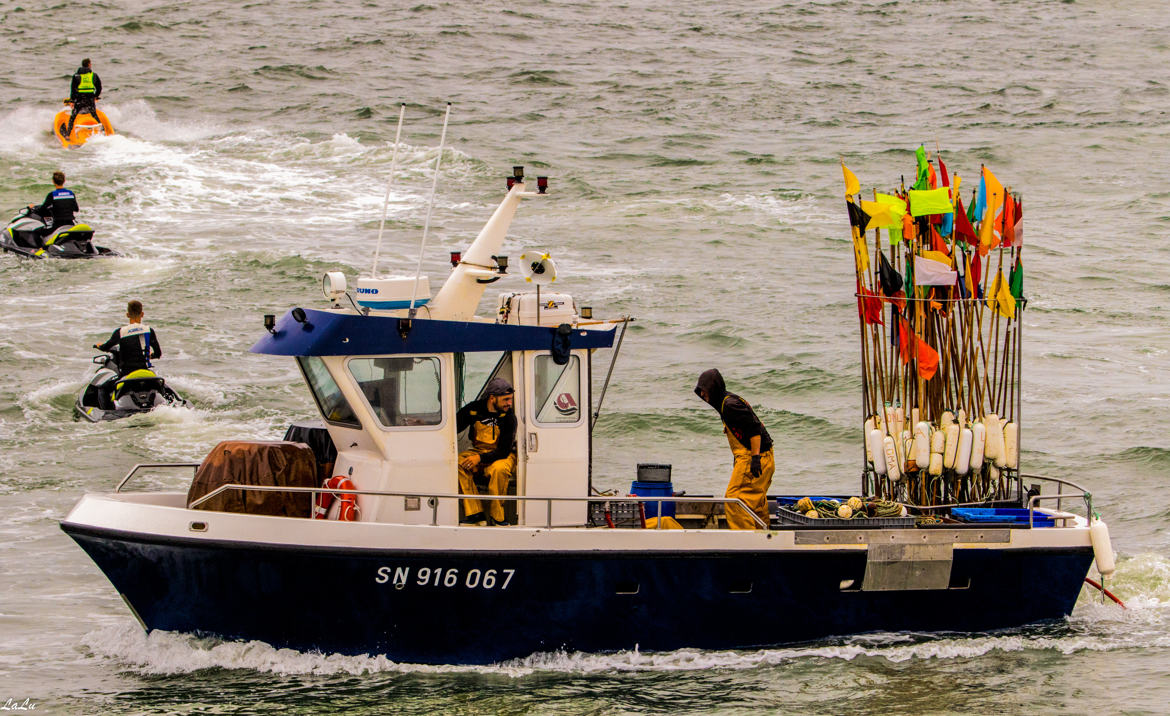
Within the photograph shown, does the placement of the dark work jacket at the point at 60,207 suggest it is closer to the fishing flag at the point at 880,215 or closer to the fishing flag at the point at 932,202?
the fishing flag at the point at 880,215

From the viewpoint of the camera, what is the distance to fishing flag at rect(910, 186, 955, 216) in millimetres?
11195

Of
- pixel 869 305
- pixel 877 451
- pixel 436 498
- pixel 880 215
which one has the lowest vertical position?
pixel 436 498

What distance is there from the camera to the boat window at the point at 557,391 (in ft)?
36.8

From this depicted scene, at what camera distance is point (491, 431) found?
11.1 meters

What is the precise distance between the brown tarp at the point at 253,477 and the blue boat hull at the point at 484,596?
1.76 feet

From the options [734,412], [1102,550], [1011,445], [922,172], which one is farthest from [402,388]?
[1102,550]

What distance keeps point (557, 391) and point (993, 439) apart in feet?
10.9

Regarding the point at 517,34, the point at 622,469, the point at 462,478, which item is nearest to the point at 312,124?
the point at 517,34

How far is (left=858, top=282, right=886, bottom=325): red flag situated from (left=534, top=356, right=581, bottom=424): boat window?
2.19 metres

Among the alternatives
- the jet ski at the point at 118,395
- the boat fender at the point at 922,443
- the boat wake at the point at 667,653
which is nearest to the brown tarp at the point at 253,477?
the boat wake at the point at 667,653

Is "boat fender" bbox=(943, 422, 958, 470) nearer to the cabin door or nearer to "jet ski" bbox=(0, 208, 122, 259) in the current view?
the cabin door

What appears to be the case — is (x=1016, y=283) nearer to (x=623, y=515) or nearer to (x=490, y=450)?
(x=623, y=515)

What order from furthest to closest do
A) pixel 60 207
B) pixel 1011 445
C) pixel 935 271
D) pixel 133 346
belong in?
pixel 60 207 → pixel 133 346 → pixel 1011 445 → pixel 935 271

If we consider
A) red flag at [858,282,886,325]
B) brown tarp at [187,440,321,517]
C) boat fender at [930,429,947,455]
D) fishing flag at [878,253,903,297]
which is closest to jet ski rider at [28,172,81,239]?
brown tarp at [187,440,321,517]
